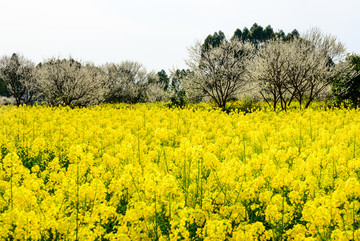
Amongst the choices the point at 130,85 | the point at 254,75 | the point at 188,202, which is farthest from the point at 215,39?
the point at 188,202

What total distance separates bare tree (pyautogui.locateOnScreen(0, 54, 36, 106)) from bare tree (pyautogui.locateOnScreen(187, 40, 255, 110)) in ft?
67.1

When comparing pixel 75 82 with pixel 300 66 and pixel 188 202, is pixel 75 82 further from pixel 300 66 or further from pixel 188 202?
pixel 188 202

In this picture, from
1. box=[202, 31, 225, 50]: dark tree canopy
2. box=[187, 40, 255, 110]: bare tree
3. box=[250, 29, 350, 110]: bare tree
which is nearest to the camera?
box=[250, 29, 350, 110]: bare tree

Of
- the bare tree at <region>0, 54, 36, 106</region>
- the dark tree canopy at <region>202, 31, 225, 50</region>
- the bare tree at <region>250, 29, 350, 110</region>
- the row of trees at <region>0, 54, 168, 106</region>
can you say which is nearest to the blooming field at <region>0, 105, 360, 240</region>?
the bare tree at <region>250, 29, 350, 110</region>

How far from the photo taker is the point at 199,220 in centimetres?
357

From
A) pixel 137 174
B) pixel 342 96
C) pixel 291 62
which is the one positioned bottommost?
pixel 137 174

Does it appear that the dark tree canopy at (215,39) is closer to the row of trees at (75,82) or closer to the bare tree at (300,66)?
the row of trees at (75,82)

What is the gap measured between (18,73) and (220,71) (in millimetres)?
24883

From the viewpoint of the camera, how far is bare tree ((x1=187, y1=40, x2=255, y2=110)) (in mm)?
24172

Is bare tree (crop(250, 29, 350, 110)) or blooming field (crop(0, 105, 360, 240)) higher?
bare tree (crop(250, 29, 350, 110))

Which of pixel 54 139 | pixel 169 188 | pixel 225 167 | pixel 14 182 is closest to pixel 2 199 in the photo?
pixel 14 182

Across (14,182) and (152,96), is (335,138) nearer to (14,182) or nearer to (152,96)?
(14,182)

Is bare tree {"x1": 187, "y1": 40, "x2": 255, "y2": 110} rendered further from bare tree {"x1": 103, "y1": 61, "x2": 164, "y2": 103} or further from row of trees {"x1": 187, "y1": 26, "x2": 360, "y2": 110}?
bare tree {"x1": 103, "y1": 61, "x2": 164, "y2": 103}

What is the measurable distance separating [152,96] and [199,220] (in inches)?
1452
